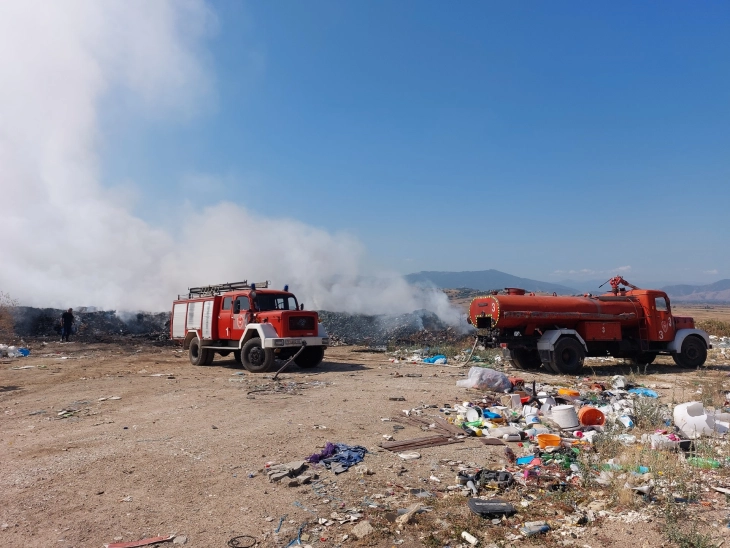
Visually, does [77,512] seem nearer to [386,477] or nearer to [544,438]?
[386,477]

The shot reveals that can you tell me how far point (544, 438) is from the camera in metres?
5.96

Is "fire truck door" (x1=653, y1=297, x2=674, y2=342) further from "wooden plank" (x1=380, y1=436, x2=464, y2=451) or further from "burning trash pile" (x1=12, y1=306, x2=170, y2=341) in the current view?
"burning trash pile" (x1=12, y1=306, x2=170, y2=341)

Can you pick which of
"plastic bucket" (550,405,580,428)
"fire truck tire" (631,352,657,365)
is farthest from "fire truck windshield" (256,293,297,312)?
"fire truck tire" (631,352,657,365)

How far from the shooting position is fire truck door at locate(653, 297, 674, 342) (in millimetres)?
13633

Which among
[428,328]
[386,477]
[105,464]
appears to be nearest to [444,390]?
[386,477]

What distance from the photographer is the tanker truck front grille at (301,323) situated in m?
13.3

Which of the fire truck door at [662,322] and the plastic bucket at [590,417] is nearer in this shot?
the plastic bucket at [590,417]

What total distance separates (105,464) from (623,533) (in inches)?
193

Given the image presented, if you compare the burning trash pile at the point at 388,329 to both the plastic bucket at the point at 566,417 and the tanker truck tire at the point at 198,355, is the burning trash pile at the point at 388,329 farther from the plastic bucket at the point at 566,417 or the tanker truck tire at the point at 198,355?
the plastic bucket at the point at 566,417

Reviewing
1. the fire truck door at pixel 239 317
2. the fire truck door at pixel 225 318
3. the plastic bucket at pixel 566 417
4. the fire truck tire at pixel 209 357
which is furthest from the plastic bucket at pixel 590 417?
the fire truck tire at pixel 209 357

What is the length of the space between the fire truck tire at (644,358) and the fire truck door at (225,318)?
1137cm

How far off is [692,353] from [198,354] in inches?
545

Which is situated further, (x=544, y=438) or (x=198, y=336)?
(x=198, y=336)

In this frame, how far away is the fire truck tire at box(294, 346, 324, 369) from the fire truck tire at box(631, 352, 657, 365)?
8707mm
